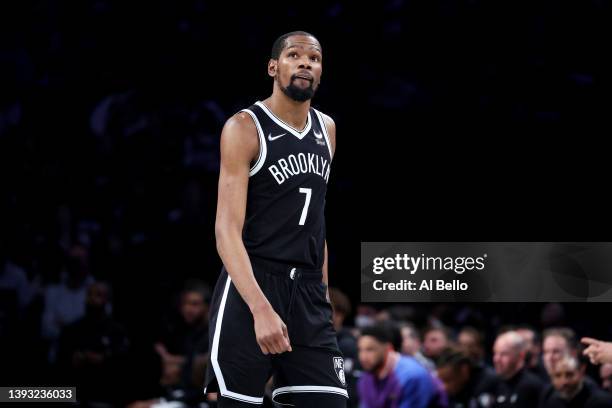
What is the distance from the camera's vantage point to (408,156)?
11.0 meters

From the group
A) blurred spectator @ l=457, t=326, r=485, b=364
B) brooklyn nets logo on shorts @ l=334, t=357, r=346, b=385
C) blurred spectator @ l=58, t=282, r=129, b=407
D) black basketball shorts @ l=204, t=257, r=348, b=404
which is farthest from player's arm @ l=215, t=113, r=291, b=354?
blurred spectator @ l=457, t=326, r=485, b=364

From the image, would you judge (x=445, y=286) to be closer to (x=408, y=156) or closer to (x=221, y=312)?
(x=221, y=312)

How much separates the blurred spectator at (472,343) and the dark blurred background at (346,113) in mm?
1332

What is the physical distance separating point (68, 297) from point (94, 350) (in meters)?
1.47

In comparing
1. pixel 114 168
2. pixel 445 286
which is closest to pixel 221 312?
pixel 445 286

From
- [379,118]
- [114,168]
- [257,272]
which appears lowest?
[257,272]

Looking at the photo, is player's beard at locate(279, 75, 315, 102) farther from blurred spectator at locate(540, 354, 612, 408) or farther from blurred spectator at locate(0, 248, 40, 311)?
blurred spectator at locate(0, 248, 40, 311)

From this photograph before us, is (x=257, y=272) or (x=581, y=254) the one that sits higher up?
(x=581, y=254)

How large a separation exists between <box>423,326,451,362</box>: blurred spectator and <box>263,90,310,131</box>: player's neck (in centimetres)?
626

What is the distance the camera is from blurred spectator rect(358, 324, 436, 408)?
299 inches

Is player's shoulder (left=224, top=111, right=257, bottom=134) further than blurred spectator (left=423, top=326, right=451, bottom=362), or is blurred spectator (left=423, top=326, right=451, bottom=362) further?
blurred spectator (left=423, top=326, right=451, bottom=362)

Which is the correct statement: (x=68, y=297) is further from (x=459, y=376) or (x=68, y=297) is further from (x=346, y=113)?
(x=346, y=113)

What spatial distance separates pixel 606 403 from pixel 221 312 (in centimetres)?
384

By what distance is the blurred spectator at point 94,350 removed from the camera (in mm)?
6777
